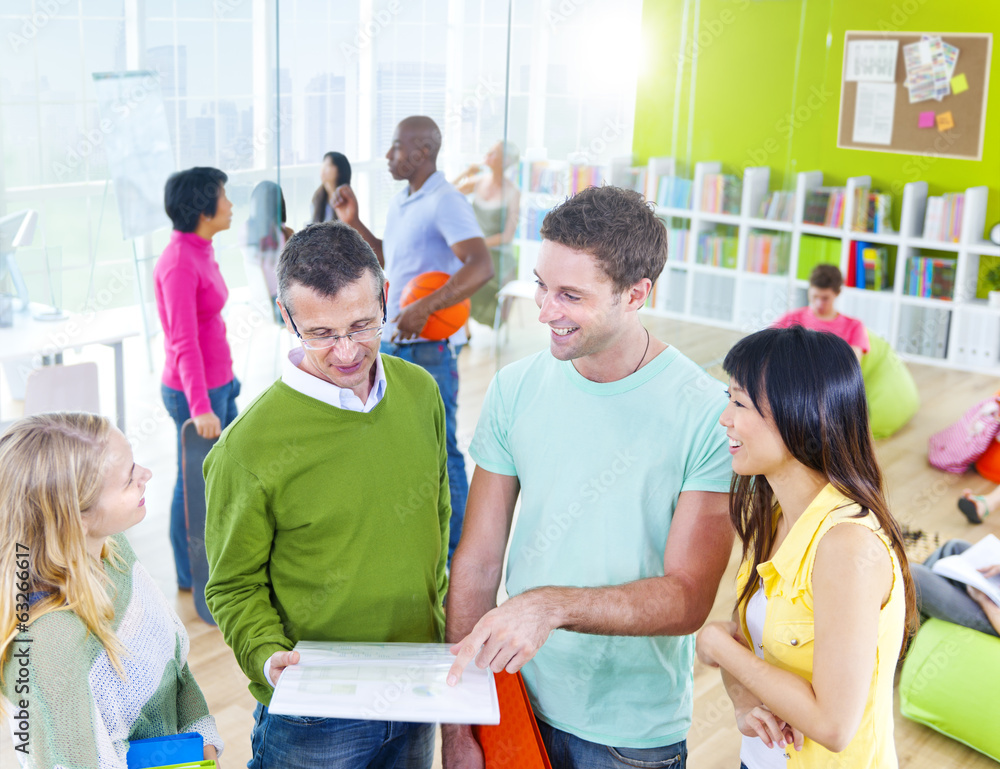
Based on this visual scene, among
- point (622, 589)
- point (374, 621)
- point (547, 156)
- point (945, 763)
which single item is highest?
point (547, 156)

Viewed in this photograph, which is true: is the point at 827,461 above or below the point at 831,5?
below

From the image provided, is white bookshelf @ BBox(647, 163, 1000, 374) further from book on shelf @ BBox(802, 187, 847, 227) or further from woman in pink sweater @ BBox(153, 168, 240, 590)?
woman in pink sweater @ BBox(153, 168, 240, 590)

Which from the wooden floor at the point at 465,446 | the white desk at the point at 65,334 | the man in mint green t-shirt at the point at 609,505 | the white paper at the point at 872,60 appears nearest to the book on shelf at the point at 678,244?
the wooden floor at the point at 465,446

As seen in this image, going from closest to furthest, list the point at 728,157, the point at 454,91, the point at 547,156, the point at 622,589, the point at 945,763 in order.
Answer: the point at 622,589
the point at 945,763
the point at 454,91
the point at 547,156
the point at 728,157

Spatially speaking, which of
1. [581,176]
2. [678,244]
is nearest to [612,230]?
[581,176]

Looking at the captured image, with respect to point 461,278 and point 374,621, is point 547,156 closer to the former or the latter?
point 461,278

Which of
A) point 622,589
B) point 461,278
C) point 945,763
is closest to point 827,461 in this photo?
point 622,589

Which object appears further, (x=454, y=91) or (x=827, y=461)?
(x=454, y=91)

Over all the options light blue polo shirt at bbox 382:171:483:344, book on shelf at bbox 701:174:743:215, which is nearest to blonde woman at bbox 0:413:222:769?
light blue polo shirt at bbox 382:171:483:344

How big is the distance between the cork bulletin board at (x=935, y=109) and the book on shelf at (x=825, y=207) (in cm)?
42

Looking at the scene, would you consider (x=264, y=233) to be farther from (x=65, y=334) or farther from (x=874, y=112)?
(x=874, y=112)

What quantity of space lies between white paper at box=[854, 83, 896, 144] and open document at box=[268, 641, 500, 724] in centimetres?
707

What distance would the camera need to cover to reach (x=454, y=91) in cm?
449

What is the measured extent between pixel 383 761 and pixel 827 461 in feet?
2.88
